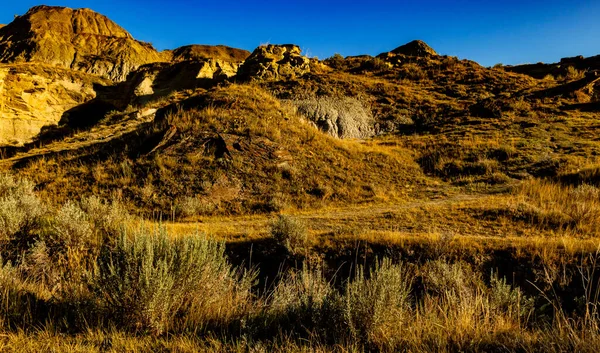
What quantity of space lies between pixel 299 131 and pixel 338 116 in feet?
23.1

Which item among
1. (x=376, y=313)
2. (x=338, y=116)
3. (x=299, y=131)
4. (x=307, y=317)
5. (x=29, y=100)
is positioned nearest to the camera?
(x=376, y=313)

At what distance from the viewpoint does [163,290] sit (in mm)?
3002

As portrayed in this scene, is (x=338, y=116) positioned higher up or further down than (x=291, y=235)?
higher up

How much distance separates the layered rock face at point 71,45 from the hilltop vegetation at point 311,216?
36.3 m

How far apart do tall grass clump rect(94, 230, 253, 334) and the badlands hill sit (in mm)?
6112

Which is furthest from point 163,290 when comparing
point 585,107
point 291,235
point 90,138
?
point 585,107

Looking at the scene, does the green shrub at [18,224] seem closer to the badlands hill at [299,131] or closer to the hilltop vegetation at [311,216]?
the hilltop vegetation at [311,216]

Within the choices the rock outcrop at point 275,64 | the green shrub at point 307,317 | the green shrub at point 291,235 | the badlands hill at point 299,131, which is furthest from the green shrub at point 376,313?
the rock outcrop at point 275,64

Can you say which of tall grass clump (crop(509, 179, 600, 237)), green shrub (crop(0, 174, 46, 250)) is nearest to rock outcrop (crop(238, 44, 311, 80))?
tall grass clump (crop(509, 179, 600, 237))

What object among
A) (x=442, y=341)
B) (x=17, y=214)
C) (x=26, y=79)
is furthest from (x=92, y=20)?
(x=442, y=341)

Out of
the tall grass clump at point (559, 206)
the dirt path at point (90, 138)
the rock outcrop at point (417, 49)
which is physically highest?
the rock outcrop at point (417, 49)

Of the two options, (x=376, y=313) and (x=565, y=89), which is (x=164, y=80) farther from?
(x=376, y=313)

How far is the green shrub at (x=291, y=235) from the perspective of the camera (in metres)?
6.26

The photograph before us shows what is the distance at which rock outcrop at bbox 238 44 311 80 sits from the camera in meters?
24.5
